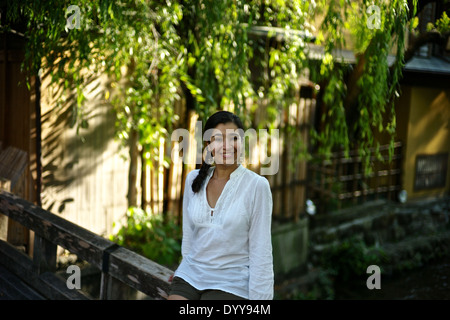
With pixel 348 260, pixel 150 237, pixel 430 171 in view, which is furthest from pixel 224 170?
pixel 430 171

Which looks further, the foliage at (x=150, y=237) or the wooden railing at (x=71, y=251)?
the foliage at (x=150, y=237)

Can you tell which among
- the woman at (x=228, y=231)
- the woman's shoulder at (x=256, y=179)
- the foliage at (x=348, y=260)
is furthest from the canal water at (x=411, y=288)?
the woman's shoulder at (x=256, y=179)

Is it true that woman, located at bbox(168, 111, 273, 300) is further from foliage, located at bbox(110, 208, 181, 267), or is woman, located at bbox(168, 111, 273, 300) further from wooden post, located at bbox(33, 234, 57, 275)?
foliage, located at bbox(110, 208, 181, 267)

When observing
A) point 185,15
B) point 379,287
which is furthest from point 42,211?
point 379,287

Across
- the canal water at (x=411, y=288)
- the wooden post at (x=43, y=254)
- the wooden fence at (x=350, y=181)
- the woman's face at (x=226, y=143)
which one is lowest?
the canal water at (x=411, y=288)

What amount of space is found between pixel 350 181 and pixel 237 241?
8.40 m

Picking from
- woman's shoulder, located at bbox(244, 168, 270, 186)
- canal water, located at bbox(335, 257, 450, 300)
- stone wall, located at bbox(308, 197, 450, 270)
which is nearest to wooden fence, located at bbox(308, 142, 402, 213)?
stone wall, located at bbox(308, 197, 450, 270)

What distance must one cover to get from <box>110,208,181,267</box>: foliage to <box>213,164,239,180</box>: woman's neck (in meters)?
3.53

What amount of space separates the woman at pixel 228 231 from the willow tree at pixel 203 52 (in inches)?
78.6

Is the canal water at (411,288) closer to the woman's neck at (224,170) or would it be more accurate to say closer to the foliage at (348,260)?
the foliage at (348,260)

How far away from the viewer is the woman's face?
225 cm

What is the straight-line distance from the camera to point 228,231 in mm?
2188

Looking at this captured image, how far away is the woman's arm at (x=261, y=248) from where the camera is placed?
2.12 m

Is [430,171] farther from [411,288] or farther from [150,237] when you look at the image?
[150,237]
